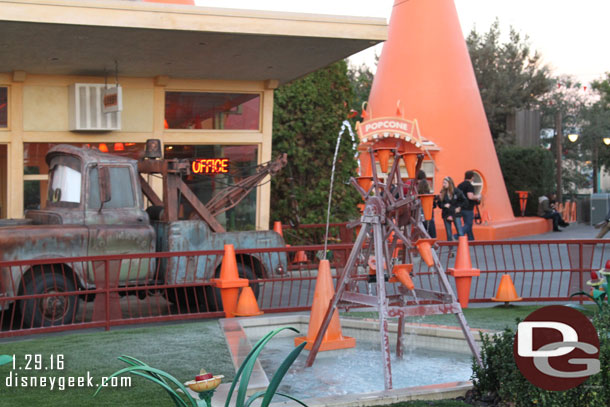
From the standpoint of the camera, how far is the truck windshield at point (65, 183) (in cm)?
1107

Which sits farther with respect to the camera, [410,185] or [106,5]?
[106,5]

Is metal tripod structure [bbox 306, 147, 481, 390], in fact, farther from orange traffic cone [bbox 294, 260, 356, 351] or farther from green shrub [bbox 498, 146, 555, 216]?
green shrub [bbox 498, 146, 555, 216]

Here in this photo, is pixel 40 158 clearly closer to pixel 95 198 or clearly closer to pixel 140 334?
pixel 95 198

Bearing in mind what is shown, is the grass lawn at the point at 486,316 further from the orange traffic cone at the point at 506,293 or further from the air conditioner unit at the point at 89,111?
the air conditioner unit at the point at 89,111

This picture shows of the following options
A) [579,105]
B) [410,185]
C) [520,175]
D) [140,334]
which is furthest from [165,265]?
[579,105]

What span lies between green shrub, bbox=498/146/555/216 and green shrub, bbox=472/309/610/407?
74.6ft

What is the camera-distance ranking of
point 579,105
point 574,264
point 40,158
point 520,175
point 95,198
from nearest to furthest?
point 95,198
point 574,264
point 40,158
point 520,175
point 579,105

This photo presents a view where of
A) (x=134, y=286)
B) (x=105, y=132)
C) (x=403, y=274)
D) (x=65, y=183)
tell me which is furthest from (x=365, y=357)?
(x=105, y=132)

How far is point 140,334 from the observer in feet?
30.9

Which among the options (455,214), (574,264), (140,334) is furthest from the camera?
(455,214)

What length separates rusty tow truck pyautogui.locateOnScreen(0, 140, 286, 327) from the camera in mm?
10164

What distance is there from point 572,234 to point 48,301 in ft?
63.2

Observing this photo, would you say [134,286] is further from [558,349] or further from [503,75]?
[503,75]

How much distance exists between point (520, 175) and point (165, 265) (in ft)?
66.4
